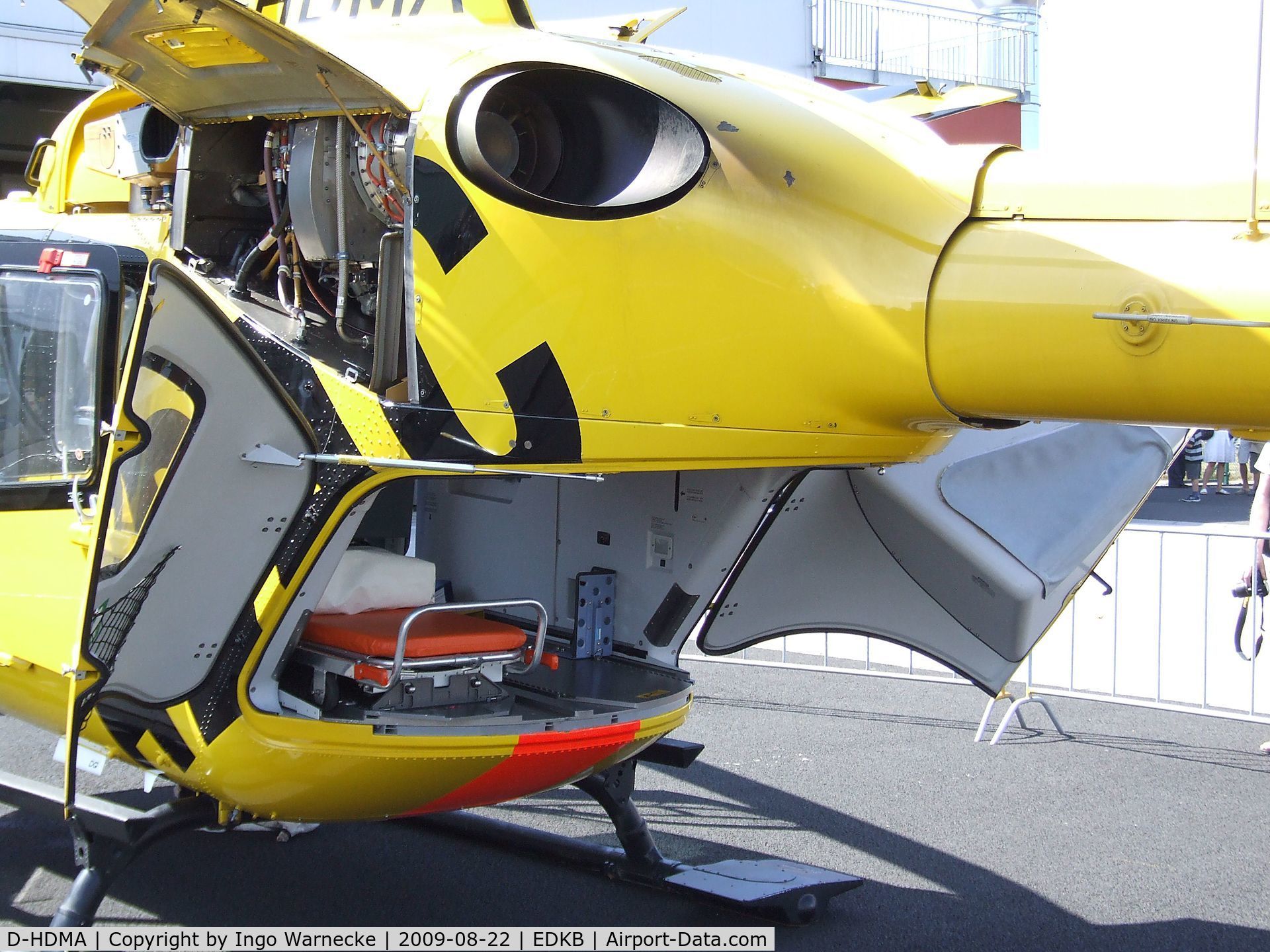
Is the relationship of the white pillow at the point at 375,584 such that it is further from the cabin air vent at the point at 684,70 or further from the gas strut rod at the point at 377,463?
the cabin air vent at the point at 684,70

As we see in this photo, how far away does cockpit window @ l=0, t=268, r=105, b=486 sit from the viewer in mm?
3148

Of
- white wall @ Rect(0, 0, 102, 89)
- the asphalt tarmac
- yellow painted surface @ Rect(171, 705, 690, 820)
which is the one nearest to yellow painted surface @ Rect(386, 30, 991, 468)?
yellow painted surface @ Rect(171, 705, 690, 820)

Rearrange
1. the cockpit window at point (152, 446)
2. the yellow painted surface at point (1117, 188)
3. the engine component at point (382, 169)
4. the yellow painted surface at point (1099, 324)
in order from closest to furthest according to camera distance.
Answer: the yellow painted surface at point (1099, 324), the yellow painted surface at point (1117, 188), the engine component at point (382, 169), the cockpit window at point (152, 446)

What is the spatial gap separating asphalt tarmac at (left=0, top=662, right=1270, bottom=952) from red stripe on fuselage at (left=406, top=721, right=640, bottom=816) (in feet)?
1.07

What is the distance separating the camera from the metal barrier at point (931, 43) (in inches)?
658

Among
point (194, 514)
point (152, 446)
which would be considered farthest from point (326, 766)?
point (152, 446)

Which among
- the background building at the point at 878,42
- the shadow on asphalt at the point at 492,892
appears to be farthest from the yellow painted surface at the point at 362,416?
the background building at the point at 878,42

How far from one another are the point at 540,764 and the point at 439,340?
1249mm

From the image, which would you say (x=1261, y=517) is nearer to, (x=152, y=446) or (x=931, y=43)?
(x=152, y=446)

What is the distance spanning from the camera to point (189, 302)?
2.92 m

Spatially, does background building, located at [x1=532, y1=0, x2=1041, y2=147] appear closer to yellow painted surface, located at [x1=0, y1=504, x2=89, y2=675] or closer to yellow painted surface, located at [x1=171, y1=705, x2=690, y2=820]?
yellow painted surface, located at [x1=0, y1=504, x2=89, y2=675]

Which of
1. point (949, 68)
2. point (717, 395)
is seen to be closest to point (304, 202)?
point (717, 395)

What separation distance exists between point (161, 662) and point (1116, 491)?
121 inches

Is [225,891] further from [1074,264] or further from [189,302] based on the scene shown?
[1074,264]
